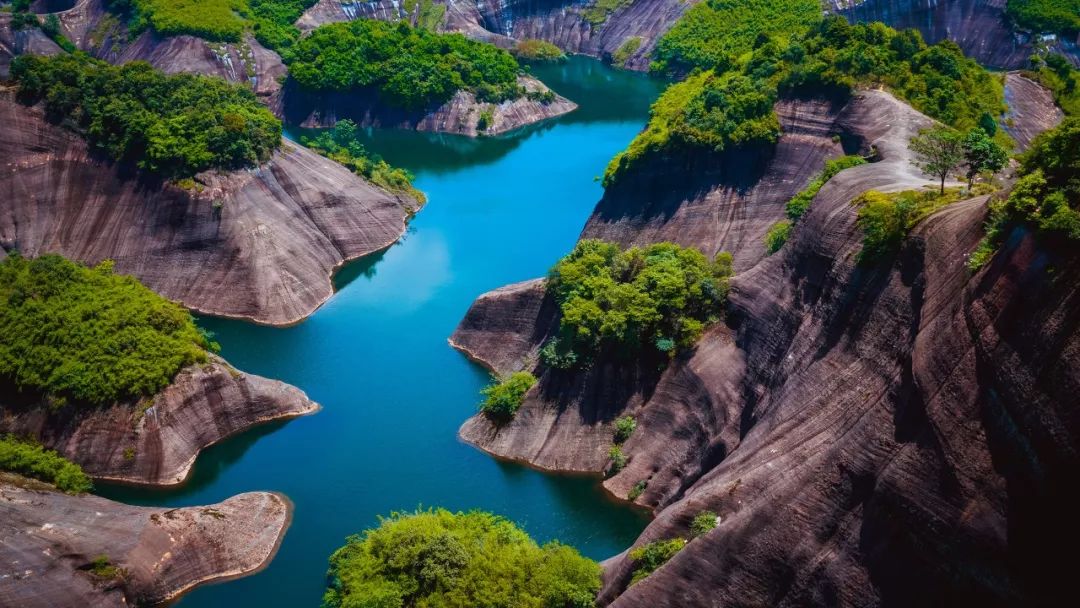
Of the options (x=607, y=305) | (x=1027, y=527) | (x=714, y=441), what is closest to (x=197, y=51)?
(x=607, y=305)

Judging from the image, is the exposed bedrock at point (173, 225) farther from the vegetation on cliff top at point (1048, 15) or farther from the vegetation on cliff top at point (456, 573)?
the vegetation on cliff top at point (1048, 15)

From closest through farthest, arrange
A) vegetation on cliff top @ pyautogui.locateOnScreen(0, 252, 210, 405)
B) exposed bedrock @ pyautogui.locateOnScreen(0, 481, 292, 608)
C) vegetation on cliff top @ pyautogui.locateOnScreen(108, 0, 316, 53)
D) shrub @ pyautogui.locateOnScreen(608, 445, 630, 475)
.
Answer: exposed bedrock @ pyautogui.locateOnScreen(0, 481, 292, 608) < shrub @ pyautogui.locateOnScreen(608, 445, 630, 475) < vegetation on cliff top @ pyautogui.locateOnScreen(0, 252, 210, 405) < vegetation on cliff top @ pyautogui.locateOnScreen(108, 0, 316, 53)

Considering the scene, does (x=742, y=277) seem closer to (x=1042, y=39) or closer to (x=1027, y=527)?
(x=1027, y=527)

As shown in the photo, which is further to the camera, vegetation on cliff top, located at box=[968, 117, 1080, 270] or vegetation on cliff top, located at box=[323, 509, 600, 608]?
vegetation on cliff top, located at box=[323, 509, 600, 608]

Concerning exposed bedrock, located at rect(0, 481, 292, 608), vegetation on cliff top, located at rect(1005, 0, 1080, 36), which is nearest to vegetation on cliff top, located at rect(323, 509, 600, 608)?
exposed bedrock, located at rect(0, 481, 292, 608)

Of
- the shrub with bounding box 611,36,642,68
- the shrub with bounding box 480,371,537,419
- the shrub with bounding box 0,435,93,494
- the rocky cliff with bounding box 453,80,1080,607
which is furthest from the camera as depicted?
the shrub with bounding box 611,36,642,68

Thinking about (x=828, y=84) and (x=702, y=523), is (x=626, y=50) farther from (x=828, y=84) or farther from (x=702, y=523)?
(x=702, y=523)

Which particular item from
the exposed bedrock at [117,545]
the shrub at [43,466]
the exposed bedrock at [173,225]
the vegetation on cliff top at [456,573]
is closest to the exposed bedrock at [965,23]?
the exposed bedrock at [173,225]

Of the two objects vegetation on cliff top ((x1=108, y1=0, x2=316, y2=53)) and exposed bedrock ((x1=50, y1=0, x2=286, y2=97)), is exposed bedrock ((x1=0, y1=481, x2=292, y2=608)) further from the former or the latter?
vegetation on cliff top ((x1=108, y1=0, x2=316, y2=53))
